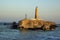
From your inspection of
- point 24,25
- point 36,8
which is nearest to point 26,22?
point 24,25

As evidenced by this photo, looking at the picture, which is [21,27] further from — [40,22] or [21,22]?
[40,22]

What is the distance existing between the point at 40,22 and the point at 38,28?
270 cm

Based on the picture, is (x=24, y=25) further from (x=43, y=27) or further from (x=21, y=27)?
(x=43, y=27)

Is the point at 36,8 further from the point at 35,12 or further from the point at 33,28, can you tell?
the point at 33,28

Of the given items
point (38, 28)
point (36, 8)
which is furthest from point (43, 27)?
point (36, 8)

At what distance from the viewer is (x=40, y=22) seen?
288ft

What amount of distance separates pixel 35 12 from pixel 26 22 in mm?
5557

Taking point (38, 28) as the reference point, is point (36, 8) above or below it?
above

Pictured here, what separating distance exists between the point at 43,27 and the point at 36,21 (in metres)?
4.19

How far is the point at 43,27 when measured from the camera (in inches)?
3324

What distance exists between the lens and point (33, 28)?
285 feet

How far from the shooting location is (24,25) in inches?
3403

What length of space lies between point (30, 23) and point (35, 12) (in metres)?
5.11

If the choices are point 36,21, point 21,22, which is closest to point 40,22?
point 36,21
